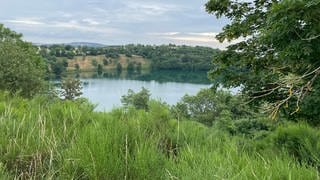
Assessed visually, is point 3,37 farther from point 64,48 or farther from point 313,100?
point 64,48

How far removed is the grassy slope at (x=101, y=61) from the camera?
392 ft

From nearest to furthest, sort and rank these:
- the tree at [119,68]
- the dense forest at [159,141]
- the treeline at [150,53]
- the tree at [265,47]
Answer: the dense forest at [159,141] < the tree at [265,47] < the treeline at [150,53] < the tree at [119,68]

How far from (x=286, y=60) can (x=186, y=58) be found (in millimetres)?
99986

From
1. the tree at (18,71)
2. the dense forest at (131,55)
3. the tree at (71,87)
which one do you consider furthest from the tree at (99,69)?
the tree at (18,71)

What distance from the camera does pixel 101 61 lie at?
129375 mm

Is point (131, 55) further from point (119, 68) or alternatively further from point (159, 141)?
point (159, 141)

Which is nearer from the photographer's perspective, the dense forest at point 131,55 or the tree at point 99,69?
the dense forest at point 131,55

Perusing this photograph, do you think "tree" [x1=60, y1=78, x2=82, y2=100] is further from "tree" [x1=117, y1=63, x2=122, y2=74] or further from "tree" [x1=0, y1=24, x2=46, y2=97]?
"tree" [x1=117, y1=63, x2=122, y2=74]

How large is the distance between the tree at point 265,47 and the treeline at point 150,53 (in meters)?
78.7

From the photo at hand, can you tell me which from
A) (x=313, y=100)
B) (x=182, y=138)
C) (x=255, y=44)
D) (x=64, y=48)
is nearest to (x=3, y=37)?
(x=255, y=44)

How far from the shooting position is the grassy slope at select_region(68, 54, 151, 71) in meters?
119

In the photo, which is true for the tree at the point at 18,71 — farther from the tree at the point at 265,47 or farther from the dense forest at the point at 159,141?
the dense forest at the point at 159,141

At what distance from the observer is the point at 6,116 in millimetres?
3646

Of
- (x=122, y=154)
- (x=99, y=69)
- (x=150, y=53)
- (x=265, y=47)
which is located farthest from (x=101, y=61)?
(x=122, y=154)
